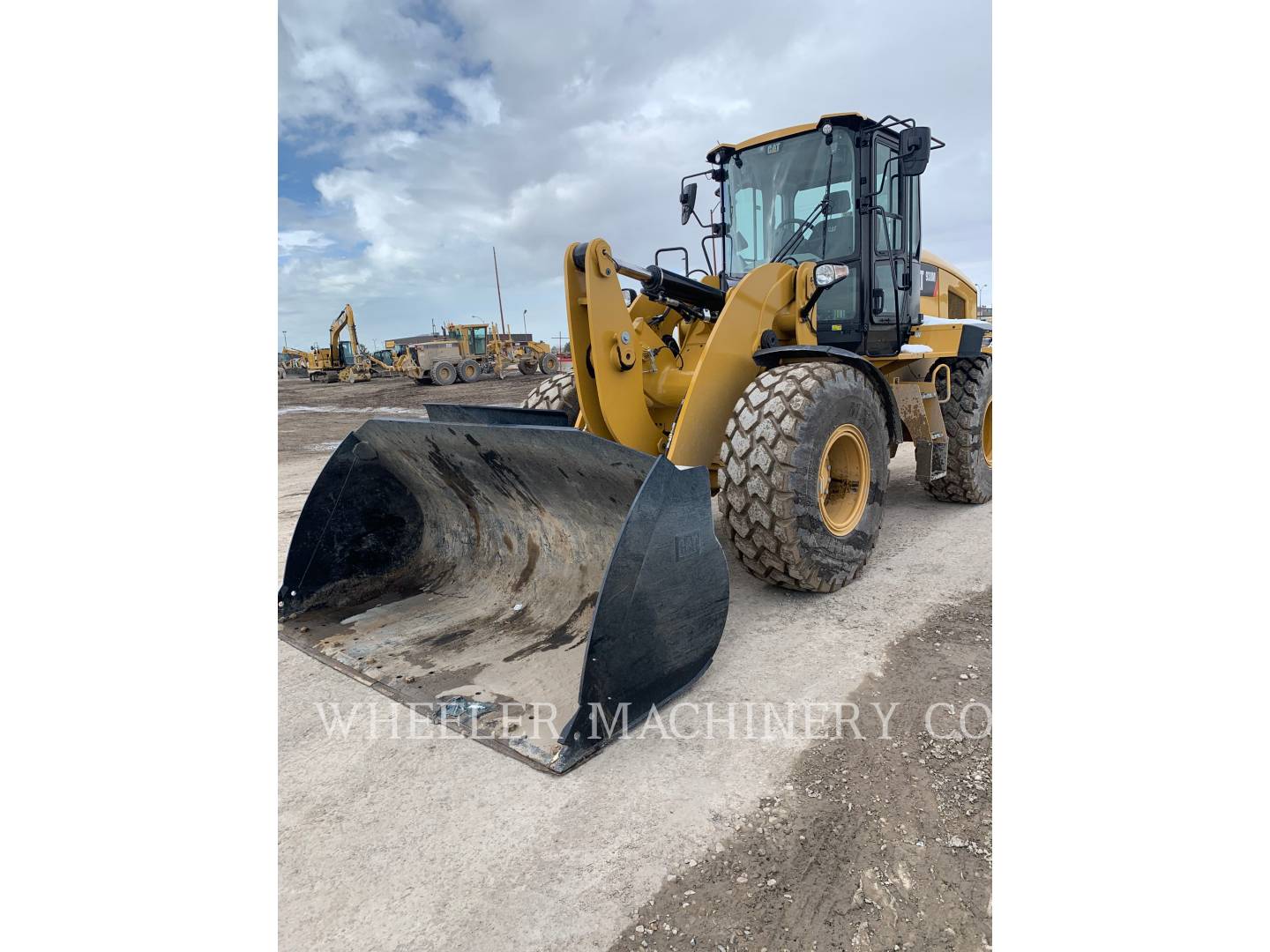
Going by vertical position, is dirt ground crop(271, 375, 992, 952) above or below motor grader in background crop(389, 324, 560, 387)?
below

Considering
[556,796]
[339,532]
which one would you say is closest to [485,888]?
[556,796]

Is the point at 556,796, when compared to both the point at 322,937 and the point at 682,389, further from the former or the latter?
the point at 682,389

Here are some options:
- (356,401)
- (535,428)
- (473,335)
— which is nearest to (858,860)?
(535,428)

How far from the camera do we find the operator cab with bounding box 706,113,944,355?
Result: 4.38m

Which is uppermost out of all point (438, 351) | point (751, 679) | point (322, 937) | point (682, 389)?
point (438, 351)

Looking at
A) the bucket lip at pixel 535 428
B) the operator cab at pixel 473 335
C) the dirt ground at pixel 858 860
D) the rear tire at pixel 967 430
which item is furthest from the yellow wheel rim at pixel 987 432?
the operator cab at pixel 473 335

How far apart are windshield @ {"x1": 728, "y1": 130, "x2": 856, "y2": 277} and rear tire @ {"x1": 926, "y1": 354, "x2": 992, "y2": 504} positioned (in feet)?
6.21

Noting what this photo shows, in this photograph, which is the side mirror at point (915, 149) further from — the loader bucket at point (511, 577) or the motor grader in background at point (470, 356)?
the motor grader in background at point (470, 356)

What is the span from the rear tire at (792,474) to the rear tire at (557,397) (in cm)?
136

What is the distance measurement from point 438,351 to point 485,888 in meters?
24.6

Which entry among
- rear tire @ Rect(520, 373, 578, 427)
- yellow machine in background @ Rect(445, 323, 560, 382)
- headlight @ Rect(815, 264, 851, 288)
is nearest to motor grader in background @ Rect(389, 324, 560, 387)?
yellow machine in background @ Rect(445, 323, 560, 382)

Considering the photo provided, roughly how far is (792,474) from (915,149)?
7.14 ft

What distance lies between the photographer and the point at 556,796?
2197mm

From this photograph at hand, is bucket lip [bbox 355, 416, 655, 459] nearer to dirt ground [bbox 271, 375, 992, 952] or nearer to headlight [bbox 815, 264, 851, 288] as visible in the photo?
dirt ground [bbox 271, 375, 992, 952]
